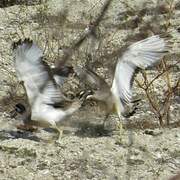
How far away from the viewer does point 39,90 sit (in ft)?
13.6

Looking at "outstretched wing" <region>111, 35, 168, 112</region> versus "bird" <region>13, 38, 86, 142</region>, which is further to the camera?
"outstretched wing" <region>111, 35, 168, 112</region>

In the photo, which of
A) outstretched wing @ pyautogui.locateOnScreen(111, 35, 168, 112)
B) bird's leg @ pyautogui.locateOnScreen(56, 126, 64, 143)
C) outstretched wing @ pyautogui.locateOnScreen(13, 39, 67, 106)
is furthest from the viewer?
bird's leg @ pyautogui.locateOnScreen(56, 126, 64, 143)

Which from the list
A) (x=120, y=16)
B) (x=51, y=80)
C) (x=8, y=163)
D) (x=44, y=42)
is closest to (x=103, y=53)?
(x=44, y=42)

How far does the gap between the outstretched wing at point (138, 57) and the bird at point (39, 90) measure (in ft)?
1.42

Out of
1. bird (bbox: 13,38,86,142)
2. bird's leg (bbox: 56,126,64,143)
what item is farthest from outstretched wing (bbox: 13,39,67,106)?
bird's leg (bbox: 56,126,64,143)

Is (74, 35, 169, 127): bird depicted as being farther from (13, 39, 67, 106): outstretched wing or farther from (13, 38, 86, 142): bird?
(13, 39, 67, 106): outstretched wing

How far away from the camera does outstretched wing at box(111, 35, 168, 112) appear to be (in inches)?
166

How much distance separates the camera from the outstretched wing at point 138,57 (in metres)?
4.22

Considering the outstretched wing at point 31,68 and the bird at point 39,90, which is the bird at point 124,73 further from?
the outstretched wing at point 31,68

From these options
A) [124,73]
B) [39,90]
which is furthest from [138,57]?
[39,90]

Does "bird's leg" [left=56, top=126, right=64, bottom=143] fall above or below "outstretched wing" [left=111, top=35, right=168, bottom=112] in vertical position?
below

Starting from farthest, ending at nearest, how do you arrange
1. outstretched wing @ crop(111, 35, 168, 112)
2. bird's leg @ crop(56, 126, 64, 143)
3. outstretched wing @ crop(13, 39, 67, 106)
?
bird's leg @ crop(56, 126, 64, 143) → outstretched wing @ crop(111, 35, 168, 112) → outstretched wing @ crop(13, 39, 67, 106)

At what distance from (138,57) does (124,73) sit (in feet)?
0.63

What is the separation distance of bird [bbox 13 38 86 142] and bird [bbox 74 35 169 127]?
0.71 ft
